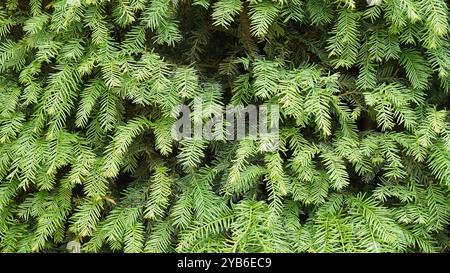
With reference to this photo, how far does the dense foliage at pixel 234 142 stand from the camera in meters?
1.25

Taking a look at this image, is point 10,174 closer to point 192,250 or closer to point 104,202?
point 104,202

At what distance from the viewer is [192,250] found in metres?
1.25

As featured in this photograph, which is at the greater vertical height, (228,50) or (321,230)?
(228,50)

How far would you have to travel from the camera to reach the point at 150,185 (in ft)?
4.53

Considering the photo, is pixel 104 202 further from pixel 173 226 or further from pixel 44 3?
pixel 44 3

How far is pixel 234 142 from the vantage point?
1345 mm

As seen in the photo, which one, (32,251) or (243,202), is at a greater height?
(243,202)

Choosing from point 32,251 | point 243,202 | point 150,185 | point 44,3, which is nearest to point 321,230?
point 243,202

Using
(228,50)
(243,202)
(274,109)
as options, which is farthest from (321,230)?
(228,50)

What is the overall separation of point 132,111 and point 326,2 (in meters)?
0.65

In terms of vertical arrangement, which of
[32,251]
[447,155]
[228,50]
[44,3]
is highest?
[44,3]

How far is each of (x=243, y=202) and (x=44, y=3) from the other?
0.86 m

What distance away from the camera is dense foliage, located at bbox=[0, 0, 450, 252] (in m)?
1.25

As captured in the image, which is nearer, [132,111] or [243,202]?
[243,202]
